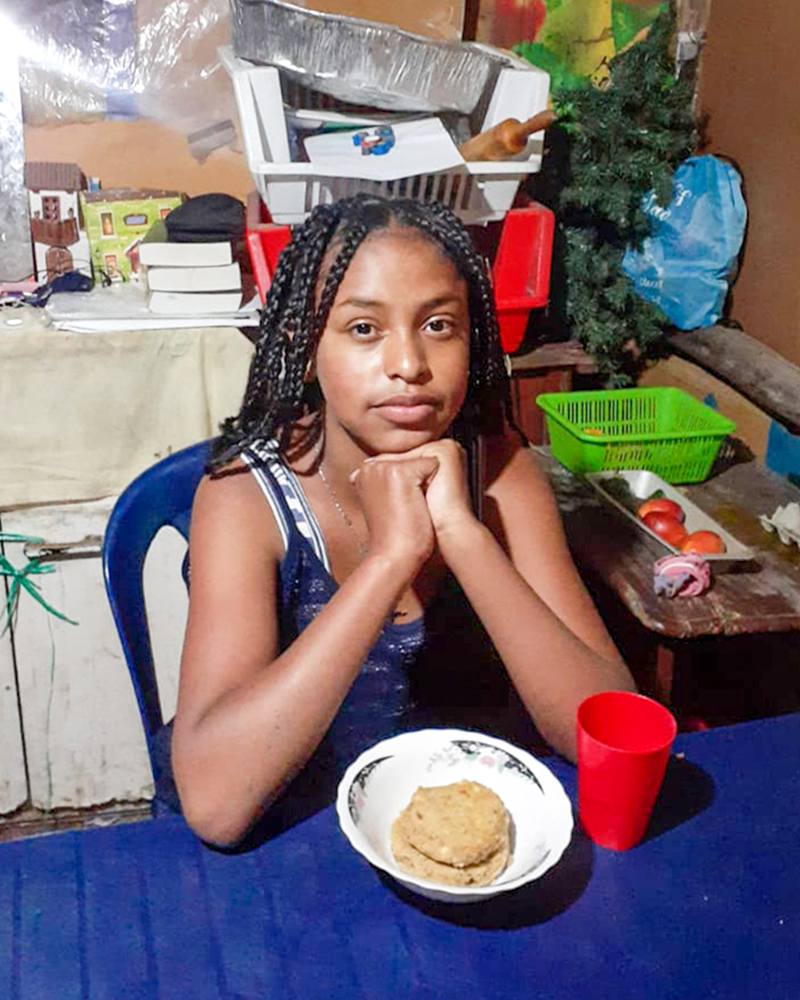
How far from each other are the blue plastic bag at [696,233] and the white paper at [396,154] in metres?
0.69

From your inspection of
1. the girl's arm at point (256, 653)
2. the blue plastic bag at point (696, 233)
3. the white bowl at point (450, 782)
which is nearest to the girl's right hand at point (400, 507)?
the girl's arm at point (256, 653)

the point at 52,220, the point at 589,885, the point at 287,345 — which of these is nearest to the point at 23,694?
the point at 52,220

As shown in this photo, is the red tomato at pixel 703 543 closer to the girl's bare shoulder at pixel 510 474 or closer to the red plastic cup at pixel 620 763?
the girl's bare shoulder at pixel 510 474

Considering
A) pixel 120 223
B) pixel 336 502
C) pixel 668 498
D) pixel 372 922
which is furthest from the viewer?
pixel 120 223

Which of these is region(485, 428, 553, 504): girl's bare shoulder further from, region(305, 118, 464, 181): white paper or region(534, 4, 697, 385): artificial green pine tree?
region(534, 4, 697, 385): artificial green pine tree

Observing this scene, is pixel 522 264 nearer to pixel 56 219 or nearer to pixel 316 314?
pixel 56 219

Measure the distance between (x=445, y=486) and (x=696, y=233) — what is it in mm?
1704

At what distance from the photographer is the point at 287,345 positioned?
4.75ft

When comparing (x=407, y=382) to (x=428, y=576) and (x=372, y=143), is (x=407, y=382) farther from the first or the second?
(x=372, y=143)

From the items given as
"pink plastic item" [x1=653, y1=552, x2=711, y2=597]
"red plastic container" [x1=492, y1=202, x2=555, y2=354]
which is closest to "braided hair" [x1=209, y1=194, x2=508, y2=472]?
"pink plastic item" [x1=653, y1=552, x2=711, y2=597]

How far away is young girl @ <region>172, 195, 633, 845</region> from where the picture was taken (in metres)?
1.18

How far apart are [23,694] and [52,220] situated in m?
1.16

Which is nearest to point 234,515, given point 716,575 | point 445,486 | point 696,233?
point 445,486

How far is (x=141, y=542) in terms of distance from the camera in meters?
1.61
